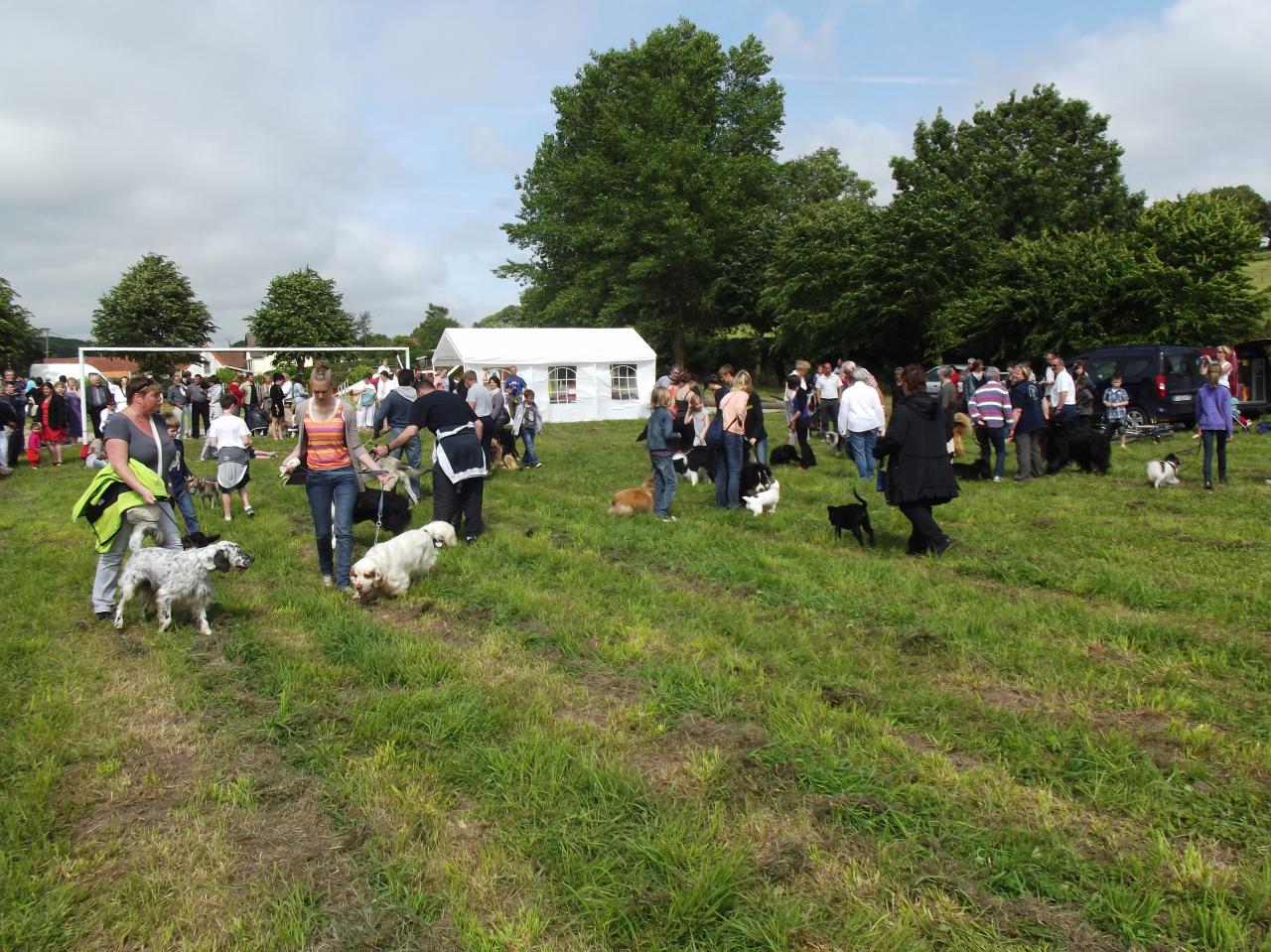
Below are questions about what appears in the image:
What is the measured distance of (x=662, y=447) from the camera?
9.12m

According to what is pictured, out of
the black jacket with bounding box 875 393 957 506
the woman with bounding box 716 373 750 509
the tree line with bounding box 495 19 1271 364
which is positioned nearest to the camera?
the black jacket with bounding box 875 393 957 506

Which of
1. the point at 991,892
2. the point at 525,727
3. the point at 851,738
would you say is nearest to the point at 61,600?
the point at 525,727

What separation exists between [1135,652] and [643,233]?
34.9 meters

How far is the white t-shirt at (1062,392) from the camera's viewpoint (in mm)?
12363

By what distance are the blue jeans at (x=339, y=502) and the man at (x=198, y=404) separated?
48.4ft

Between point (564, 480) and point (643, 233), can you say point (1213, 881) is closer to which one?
point (564, 480)

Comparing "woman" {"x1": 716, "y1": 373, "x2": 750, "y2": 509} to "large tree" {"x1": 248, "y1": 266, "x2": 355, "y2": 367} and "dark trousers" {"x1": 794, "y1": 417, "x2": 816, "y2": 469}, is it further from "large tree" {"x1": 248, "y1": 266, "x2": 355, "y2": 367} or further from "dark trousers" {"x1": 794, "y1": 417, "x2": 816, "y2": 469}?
"large tree" {"x1": 248, "y1": 266, "x2": 355, "y2": 367}

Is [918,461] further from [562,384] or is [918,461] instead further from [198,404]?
[562,384]

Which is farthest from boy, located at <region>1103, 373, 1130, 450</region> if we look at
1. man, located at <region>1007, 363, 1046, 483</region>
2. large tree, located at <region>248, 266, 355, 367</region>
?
large tree, located at <region>248, 266, 355, 367</region>

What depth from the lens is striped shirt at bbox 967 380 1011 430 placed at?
11.3 meters

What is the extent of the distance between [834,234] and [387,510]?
2923 centimetres

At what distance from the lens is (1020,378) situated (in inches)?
442

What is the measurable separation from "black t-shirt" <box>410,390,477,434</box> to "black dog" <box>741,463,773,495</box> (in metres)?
3.54

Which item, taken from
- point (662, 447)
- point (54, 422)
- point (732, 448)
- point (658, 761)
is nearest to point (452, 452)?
point (662, 447)
